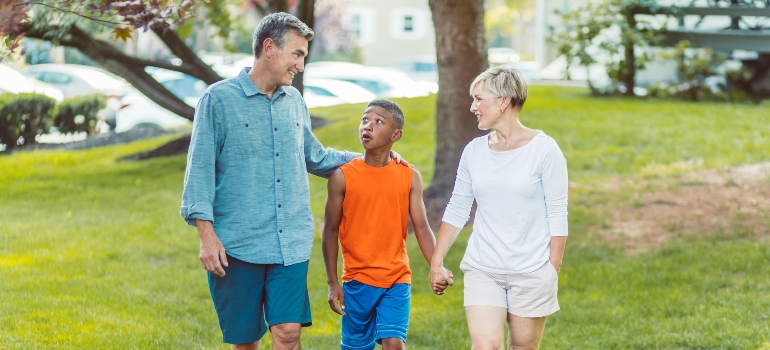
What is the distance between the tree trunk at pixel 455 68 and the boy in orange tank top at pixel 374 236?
16.2 ft

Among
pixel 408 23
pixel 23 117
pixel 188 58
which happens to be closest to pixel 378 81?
pixel 23 117

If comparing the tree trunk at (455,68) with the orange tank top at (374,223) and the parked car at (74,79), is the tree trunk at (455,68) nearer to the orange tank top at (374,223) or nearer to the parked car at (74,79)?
the orange tank top at (374,223)

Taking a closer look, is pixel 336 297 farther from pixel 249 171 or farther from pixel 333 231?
pixel 249 171

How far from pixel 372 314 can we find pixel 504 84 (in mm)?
1311

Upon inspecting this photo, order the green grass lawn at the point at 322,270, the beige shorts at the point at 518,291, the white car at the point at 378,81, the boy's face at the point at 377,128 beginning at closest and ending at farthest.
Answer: the beige shorts at the point at 518,291 < the boy's face at the point at 377,128 < the green grass lawn at the point at 322,270 < the white car at the point at 378,81

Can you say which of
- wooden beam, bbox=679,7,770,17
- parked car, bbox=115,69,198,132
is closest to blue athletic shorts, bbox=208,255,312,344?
parked car, bbox=115,69,198,132

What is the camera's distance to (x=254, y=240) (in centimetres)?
Answer: 418

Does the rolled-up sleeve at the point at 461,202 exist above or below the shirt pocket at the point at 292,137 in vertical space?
below

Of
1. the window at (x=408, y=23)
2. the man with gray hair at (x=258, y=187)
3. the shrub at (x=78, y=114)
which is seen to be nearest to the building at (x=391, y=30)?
the window at (x=408, y=23)

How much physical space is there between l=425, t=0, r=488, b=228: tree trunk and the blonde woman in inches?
204

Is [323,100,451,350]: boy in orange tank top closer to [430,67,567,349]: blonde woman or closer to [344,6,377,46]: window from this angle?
[430,67,567,349]: blonde woman

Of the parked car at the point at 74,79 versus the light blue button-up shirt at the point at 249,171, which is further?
the parked car at the point at 74,79

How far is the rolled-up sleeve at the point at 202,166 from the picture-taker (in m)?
4.02

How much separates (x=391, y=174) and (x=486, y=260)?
27.1 inches
